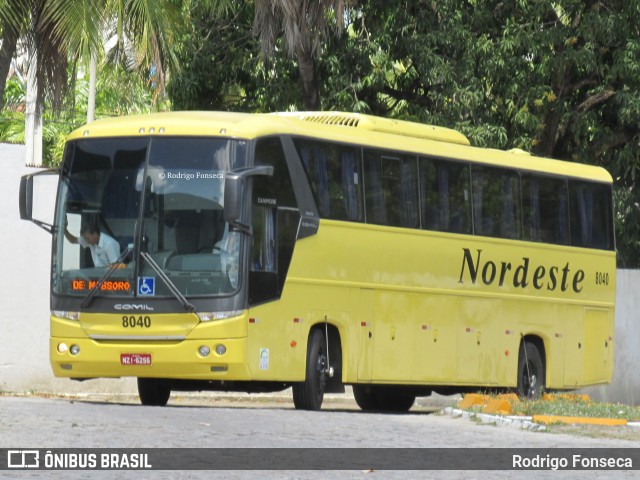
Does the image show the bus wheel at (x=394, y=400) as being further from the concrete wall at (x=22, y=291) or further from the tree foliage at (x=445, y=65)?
the tree foliage at (x=445, y=65)

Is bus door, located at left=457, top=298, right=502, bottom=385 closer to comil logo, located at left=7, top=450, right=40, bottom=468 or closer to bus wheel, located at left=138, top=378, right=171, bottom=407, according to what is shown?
bus wheel, located at left=138, top=378, right=171, bottom=407

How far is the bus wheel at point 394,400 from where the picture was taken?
23.4m

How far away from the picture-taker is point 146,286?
18031 millimetres

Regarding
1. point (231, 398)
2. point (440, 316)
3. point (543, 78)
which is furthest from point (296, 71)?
point (440, 316)

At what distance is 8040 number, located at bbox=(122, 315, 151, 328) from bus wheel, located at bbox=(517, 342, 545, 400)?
7.09 m

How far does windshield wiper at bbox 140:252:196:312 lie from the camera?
17828 millimetres

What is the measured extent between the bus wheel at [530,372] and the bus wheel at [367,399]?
207 centimetres

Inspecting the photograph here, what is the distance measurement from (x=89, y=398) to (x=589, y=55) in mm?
9918

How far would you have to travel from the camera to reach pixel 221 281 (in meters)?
17.9

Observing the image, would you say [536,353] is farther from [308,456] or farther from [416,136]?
[308,456]

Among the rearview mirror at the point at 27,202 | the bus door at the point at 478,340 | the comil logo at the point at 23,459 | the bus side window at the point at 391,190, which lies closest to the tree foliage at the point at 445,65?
the bus door at the point at 478,340

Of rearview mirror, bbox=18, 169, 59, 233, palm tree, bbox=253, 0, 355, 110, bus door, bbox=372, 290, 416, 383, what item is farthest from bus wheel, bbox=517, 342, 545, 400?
rearview mirror, bbox=18, 169, 59, 233

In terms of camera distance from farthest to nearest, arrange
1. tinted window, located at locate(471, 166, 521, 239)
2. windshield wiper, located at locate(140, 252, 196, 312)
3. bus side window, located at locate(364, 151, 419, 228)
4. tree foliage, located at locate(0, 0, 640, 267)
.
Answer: tree foliage, located at locate(0, 0, 640, 267) < tinted window, located at locate(471, 166, 521, 239) < bus side window, located at locate(364, 151, 419, 228) < windshield wiper, located at locate(140, 252, 196, 312)

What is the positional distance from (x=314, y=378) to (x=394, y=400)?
15.3 feet
